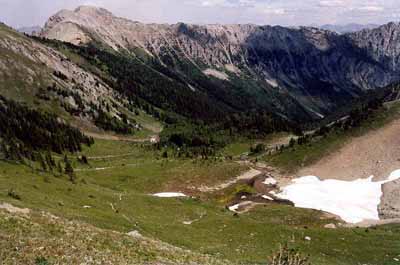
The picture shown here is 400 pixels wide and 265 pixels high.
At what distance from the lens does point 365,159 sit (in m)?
104

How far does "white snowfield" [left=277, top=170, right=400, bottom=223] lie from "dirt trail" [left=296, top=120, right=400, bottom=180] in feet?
8.07

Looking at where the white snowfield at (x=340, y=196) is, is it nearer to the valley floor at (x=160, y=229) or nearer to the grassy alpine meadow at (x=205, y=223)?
the valley floor at (x=160, y=229)

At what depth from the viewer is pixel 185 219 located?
211 feet

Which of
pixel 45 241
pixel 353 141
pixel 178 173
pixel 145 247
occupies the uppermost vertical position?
pixel 45 241

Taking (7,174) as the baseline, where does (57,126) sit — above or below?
below

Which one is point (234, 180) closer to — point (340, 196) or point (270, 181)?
point (270, 181)

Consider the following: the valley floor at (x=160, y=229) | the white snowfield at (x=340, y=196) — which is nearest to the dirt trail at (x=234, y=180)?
the valley floor at (x=160, y=229)

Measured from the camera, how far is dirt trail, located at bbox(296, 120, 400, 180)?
99750 mm

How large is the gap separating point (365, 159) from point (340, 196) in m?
18.1

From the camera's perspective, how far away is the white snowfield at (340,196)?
266 feet

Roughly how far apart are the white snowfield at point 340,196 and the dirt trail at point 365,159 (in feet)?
8.07

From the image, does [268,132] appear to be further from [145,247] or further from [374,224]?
[145,247]

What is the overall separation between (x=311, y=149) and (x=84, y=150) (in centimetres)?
9543

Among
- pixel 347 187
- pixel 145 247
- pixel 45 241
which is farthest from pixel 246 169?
pixel 45 241
